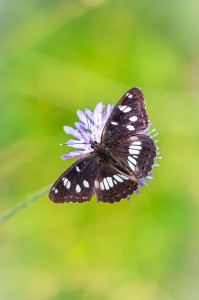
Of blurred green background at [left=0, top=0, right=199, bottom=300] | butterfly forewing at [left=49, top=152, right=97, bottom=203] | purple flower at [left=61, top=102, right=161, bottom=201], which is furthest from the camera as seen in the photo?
blurred green background at [left=0, top=0, right=199, bottom=300]

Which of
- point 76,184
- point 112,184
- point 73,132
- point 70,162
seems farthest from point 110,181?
point 70,162

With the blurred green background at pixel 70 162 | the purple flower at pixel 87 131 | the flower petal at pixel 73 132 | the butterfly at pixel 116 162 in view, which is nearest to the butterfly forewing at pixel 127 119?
the butterfly at pixel 116 162

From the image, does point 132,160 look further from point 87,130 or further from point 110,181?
point 87,130

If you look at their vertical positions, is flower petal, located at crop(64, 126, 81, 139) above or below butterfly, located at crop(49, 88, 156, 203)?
above

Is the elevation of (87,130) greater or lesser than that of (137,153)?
greater

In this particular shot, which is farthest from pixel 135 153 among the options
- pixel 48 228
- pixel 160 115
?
pixel 160 115

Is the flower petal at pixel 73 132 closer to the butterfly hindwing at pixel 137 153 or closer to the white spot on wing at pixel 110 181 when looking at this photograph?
the butterfly hindwing at pixel 137 153

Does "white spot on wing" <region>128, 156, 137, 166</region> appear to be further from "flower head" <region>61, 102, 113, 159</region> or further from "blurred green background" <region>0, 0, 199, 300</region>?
"blurred green background" <region>0, 0, 199, 300</region>

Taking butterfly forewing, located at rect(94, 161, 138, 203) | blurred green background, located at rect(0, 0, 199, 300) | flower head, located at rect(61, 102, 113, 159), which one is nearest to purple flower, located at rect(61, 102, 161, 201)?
flower head, located at rect(61, 102, 113, 159)
